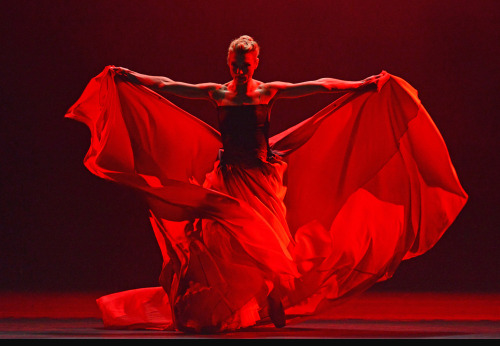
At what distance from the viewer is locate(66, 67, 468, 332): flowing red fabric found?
13.2 feet

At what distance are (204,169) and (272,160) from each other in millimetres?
385

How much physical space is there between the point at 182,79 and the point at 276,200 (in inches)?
84.1

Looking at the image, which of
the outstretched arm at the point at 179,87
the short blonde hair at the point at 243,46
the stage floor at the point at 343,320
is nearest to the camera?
the stage floor at the point at 343,320

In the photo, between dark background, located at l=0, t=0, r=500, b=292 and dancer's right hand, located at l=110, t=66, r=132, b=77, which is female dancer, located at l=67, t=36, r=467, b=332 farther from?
dark background, located at l=0, t=0, r=500, b=292

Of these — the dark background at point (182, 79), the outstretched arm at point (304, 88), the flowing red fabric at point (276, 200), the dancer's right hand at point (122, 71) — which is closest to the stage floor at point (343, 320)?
the flowing red fabric at point (276, 200)

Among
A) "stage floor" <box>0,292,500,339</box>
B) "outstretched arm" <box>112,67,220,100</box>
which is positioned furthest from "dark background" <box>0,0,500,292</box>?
"outstretched arm" <box>112,67,220,100</box>

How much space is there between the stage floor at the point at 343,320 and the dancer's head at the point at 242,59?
3.80 feet

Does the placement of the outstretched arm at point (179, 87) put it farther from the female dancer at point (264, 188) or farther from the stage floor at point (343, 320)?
the stage floor at point (343, 320)

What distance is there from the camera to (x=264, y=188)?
4.23m

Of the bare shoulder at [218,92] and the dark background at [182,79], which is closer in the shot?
the bare shoulder at [218,92]

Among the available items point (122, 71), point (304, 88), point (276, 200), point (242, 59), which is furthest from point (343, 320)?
point (122, 71)

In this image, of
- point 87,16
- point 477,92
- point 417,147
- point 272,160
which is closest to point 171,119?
point 272,160

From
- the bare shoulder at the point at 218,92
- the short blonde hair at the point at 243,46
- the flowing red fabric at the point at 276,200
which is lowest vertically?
the flowing red fabric at the point at 276,200

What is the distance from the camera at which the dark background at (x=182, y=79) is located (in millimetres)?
6059
